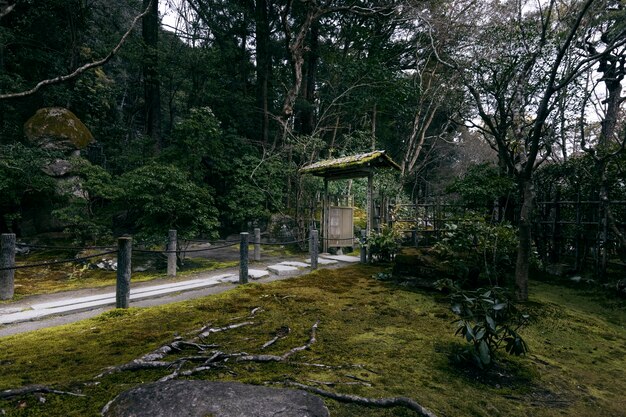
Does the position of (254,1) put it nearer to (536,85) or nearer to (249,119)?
(249,119)

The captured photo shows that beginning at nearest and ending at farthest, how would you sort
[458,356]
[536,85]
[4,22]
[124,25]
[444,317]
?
[458,356] < [444,317] < [536,85] < [4,22] < [124,25]

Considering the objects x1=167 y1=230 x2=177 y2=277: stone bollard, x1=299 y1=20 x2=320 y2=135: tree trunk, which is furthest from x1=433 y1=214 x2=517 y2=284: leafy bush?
x1=299 y1=20 x2=320 y2=135: tree trunk

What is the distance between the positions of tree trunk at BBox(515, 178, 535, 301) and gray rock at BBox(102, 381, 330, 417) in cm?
462

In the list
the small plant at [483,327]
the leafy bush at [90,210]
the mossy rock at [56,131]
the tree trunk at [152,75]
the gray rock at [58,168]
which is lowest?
the small plant at [483,327]

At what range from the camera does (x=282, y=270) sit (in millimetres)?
7859

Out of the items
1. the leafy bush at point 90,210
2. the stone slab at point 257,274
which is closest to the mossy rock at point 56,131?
the leafy bush at point 90,210

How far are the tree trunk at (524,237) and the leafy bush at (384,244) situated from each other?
3551 mm

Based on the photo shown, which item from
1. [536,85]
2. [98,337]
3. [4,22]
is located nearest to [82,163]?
[98,337]

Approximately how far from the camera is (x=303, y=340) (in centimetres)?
353

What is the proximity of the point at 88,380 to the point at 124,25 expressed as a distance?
72.3 ft

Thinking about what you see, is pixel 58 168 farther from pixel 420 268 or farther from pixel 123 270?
pixel 420 268

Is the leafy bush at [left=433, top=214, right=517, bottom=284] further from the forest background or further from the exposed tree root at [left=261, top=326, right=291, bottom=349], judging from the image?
the exposed tree root at [left=261, top=326, right=291, bottom=349]

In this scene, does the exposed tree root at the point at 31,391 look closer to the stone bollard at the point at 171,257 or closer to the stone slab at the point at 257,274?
the stone slab at the point at 257,274

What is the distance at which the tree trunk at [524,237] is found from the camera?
5.16 m
